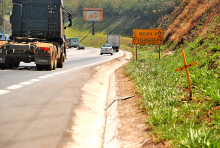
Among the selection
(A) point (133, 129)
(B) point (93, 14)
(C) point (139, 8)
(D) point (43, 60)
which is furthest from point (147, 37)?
(C) point (139, 8)

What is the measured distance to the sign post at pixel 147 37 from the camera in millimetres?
25328

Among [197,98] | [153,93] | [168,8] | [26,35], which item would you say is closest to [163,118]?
[197,98]

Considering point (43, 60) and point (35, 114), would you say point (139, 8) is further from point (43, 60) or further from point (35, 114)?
point (35, 114)

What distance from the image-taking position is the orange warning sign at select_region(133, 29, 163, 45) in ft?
83.1

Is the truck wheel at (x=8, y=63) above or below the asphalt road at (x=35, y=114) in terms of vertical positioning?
above

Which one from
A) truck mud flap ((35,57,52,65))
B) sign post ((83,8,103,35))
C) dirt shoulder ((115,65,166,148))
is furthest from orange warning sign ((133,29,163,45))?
sign post ((83,8,103,35))

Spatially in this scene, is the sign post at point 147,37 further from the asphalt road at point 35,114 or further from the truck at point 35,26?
the asphalt road at point 35,114

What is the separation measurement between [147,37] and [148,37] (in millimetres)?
81

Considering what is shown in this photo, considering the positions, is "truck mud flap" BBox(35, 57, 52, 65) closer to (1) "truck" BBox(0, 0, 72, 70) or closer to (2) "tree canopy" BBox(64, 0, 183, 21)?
(1) "truck" BBox(0, 0, 72, 70)

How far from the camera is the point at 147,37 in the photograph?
25609mm

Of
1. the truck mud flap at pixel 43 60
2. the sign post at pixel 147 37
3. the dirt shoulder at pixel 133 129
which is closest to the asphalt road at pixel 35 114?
the dirt shoulder at pixel 133 129

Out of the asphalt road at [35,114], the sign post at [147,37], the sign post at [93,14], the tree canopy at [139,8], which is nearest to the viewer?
the asphalt road at [35,114]

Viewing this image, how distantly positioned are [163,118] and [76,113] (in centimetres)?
269

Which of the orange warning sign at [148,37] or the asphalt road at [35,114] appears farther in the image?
the orange warning sign at [148,37]
